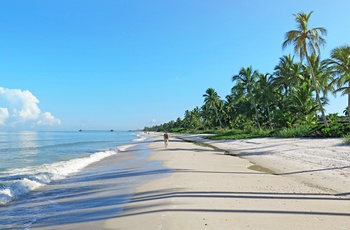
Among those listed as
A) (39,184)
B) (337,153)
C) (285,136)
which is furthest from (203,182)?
(285,136)

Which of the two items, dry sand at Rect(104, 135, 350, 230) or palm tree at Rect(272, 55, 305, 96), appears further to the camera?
palm tree at Rect(272, 55, 305, 96)

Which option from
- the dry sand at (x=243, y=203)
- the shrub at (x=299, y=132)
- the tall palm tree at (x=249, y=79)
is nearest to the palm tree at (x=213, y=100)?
the tall palm tree at (x=249, y=79)

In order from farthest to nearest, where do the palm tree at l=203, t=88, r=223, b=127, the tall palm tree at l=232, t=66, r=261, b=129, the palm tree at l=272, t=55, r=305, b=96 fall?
1. the palm tree at l=203, t=88, r=223, b=127
2. the tall palm tree at l=232, t=66, r=261, b=129
3. the palm tree at l=272, t=55, r=305, b=96

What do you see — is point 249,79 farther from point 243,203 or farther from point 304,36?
point 243,203

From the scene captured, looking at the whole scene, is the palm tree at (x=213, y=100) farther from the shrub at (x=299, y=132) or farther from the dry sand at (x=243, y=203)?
the dry sand at (x=243, y=203)

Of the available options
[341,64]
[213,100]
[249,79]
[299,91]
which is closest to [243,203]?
[341,64]

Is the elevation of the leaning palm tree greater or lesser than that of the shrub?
greater

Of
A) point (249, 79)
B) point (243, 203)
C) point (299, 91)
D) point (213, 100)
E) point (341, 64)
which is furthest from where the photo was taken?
point (213, 100)

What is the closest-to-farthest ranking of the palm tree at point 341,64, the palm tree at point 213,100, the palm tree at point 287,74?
the palm tree at point 341,64 → the palm tree at point 287,74 → the palm tree at point 213,100

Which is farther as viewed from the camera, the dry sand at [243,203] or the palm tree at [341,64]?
the palm tree at [341,64]

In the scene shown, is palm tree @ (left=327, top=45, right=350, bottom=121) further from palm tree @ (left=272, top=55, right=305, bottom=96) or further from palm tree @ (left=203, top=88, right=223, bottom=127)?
palm tree @ (left=203, top=88, right=223, bottom=127)

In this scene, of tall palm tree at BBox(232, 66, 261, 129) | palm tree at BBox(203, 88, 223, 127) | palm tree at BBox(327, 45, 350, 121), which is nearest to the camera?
palm tree at BBox(327, 45, 350, 121)

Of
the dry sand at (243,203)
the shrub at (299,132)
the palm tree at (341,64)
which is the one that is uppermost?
the palm tree at (341,64)

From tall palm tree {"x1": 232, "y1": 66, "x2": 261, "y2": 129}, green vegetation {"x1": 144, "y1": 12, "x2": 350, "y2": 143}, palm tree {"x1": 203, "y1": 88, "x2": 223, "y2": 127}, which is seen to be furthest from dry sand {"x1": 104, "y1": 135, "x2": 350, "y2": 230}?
palm tree {"x1": 203, "y1": 88, "x2": 223, "y2": 127}
